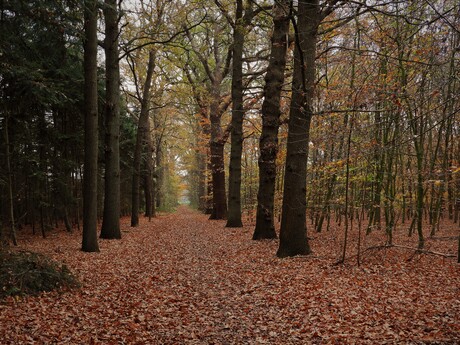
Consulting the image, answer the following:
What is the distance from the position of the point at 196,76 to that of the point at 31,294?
19.2m

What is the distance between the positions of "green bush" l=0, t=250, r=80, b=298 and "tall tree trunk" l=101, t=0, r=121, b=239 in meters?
6.07

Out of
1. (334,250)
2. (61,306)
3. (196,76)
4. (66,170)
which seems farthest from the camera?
(196,76)

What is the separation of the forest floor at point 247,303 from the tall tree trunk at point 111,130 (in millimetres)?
3448

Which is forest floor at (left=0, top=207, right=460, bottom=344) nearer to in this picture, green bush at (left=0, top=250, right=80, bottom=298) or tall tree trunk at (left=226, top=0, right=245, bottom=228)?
green bush at (left=0, top=250, right=80, bottom=298)

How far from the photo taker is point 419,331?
4285 mm

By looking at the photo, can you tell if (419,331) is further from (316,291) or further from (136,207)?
(136,207)

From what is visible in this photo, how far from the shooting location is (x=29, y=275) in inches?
246

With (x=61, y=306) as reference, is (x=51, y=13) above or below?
above

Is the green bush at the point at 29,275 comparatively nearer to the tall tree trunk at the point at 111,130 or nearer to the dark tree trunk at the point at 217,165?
the tall tree trunk at the point at 111,130

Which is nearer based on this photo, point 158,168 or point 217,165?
point 217,165

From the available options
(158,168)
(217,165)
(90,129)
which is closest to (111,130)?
(90,129)

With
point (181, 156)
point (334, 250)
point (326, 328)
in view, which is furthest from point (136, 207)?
point (181, 156)

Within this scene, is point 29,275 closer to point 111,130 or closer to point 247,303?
point 247,303

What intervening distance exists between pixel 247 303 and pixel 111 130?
915 cm
